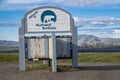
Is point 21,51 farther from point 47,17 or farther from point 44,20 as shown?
point 47,17

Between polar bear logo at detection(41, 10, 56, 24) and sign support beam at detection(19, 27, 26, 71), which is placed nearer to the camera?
sign support beam at detection(19, 27, 26, 71)

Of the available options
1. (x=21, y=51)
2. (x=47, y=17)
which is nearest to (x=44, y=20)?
(x=47, y=17)

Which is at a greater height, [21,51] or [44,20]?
[44,20]

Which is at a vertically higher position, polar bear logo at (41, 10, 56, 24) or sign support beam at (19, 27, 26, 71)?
polar bear logo at (41, 10, 56, 24)

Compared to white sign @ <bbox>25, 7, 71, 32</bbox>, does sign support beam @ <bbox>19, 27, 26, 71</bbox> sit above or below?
below

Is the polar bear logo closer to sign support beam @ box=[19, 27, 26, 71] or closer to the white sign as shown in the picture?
the white sign

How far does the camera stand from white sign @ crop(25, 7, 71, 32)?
29906 mm

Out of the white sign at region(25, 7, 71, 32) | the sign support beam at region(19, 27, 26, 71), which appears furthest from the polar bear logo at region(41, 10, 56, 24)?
the sign support beam at region(19, 27, 26, 71)

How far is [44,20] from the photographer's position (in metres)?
30.0

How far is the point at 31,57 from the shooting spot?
29.8 meters

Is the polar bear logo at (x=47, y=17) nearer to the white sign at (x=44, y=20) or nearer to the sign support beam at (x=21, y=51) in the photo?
the white sign at (x=44, y=20)

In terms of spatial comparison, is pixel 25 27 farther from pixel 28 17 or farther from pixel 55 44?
pixel 55 44

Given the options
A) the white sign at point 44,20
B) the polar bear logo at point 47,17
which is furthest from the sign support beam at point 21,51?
the polar bear logo at point 47,17

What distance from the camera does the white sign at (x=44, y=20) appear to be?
29906 mm
